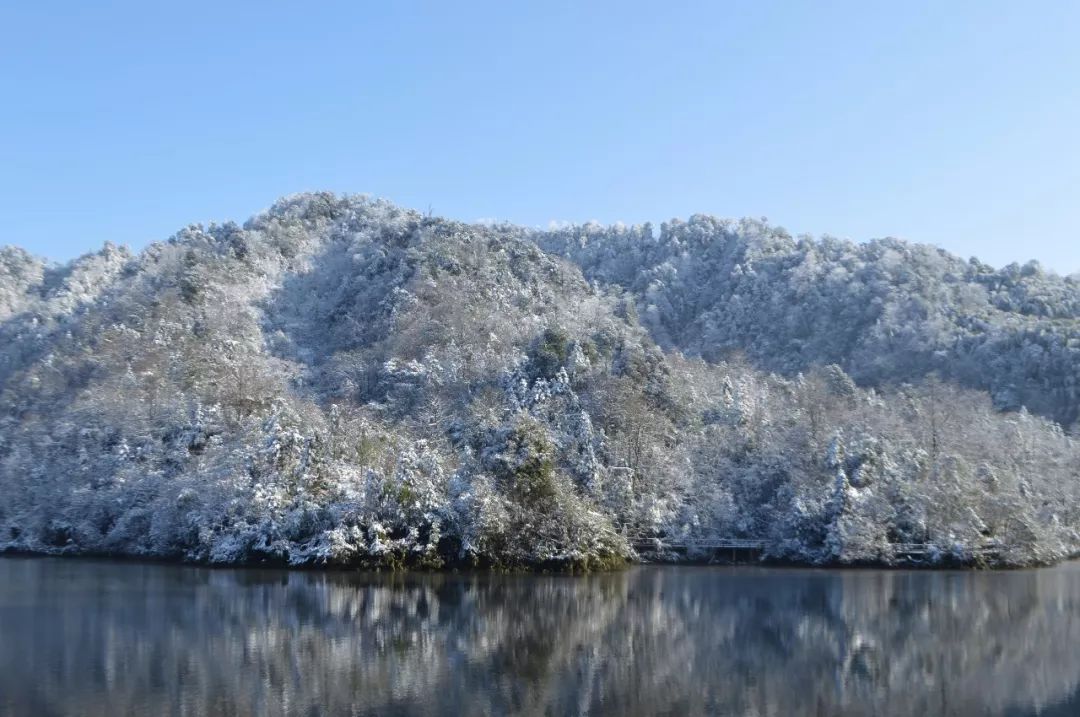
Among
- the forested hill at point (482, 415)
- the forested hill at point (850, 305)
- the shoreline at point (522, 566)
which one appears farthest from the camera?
the forested hill at point (850, 305)

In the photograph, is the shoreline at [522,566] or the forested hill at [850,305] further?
the forested hill at [850,305]

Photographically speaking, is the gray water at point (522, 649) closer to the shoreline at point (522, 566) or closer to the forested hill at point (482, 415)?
the shoreline at point (522, 566)

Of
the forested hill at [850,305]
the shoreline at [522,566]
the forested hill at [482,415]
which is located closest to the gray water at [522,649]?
the shoreline at [522,566]

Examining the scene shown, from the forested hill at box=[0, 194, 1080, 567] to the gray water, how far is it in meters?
7.35

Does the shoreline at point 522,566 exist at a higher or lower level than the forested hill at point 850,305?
lower

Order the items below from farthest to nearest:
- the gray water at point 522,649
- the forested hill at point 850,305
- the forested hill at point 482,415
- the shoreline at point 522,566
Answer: the forested hill at point 850,305, the forested hill at point 482,415, the shoreline at point 522,566, the gray water at point 522,649

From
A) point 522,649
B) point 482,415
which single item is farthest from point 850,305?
point 522,649

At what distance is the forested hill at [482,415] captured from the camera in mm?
47562

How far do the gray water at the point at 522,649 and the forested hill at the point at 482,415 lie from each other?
735 centimetres

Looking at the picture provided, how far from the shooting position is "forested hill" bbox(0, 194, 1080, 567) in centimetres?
4756

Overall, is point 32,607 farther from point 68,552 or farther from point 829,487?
point 829,487

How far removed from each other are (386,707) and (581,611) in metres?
14.9

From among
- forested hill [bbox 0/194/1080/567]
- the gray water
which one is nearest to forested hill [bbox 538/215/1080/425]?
forested hill [bbox 0/194/1080/567]

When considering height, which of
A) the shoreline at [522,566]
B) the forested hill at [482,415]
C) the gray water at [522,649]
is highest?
the forested hill at [482,415]
